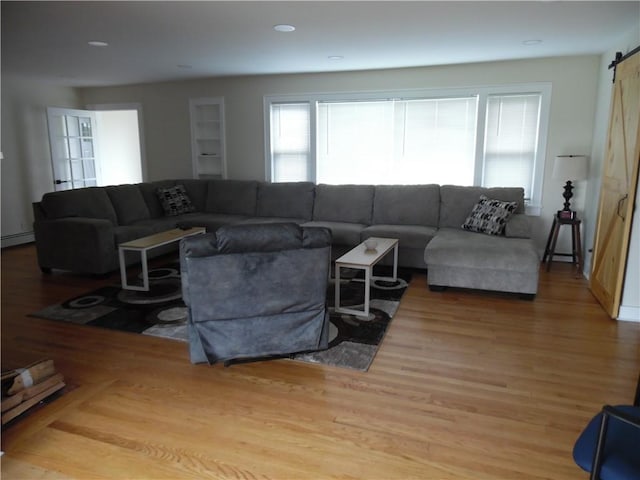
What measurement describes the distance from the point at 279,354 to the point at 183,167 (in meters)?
Answer: 4.80

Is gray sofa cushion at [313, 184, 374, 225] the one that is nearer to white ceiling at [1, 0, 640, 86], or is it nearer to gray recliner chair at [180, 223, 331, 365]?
white ceiling at [1, 0, 640, 86]

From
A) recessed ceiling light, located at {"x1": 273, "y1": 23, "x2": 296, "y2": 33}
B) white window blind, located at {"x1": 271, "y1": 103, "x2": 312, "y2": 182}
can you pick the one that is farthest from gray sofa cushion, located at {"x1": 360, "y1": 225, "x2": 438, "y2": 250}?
recessed ceiling light, located at {"x1": 273, "y1": 23, "x2": 296, "y2": 33}

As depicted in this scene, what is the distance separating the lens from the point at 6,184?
604cm

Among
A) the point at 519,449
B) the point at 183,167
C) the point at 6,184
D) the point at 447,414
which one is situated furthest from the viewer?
the point at 183,167

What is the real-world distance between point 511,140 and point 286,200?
289 centimetres

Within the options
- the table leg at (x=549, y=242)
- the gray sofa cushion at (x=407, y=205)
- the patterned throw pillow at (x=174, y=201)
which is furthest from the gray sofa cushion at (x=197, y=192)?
the table leg at (x=549, y=242)

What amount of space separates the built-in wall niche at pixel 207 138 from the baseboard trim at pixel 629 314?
5197 mm

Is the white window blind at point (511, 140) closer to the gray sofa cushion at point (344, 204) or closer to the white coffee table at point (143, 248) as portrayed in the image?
the gray sofa cushion at point (344, 204)

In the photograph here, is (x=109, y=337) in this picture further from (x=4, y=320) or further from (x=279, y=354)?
(x=279, y=354)

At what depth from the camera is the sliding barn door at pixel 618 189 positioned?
3340 millimetres

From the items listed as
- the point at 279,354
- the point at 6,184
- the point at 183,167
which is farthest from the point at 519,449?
the point at 6,184

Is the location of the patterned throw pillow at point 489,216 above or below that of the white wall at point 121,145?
below

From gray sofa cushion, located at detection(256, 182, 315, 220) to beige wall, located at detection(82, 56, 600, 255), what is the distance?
580 mm

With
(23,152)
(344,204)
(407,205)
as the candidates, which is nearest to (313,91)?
(344,204)
